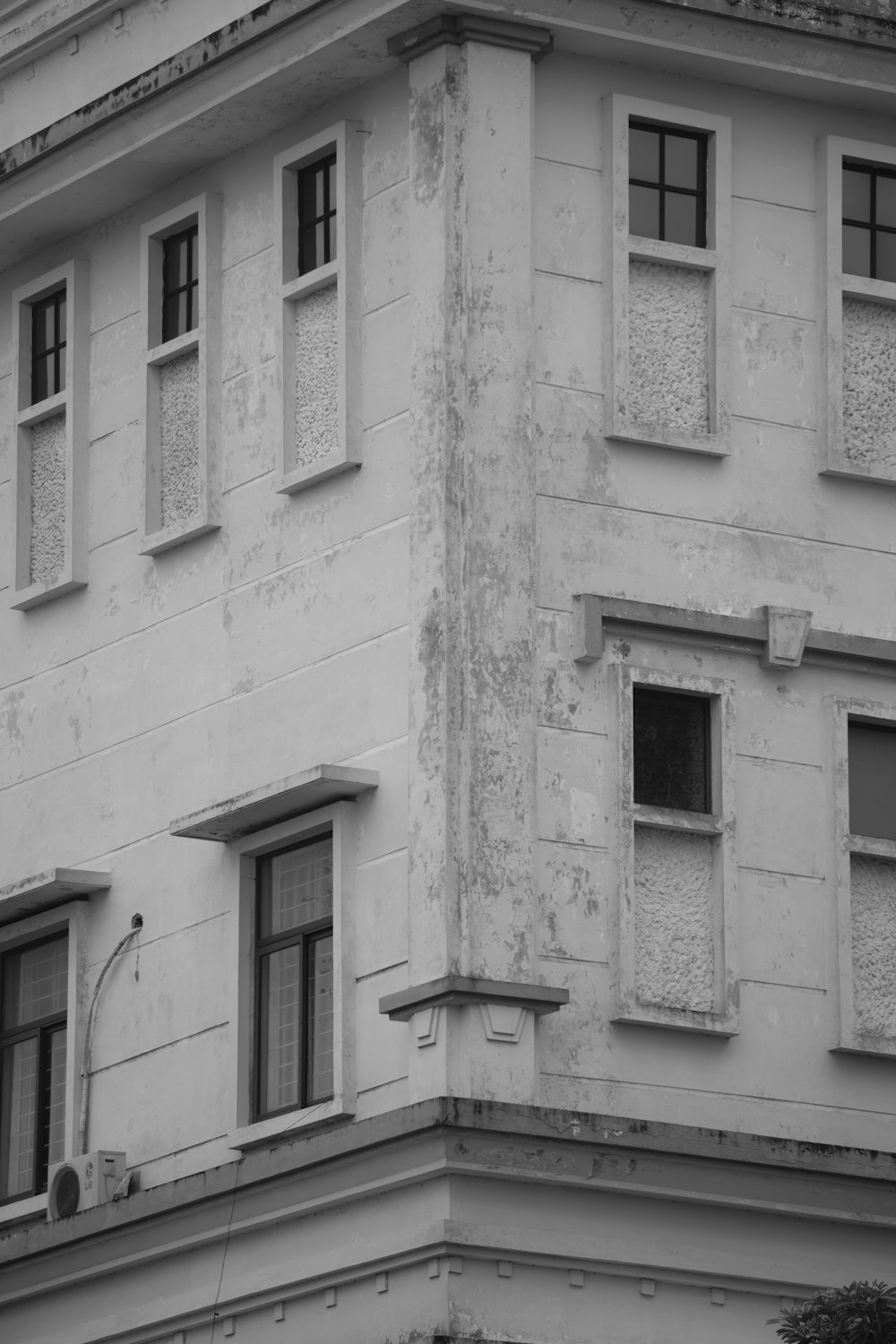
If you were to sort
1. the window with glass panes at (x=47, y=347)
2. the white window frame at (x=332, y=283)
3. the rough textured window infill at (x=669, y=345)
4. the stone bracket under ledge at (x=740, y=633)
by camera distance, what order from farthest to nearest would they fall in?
the window with glass panes at (x=47, y=347) → the white window frame at (x=332, y=283) → the rough textured window infill at (x=669, y=345) → the stone bracket under ledge at (x=740, y=633)

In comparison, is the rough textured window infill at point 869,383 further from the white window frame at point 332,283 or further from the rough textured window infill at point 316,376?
the rough textured window infill at point 316,376

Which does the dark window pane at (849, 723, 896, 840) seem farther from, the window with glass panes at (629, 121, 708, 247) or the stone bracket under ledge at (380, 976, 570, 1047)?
the window with glass panes at (629, 121, 708, 247)

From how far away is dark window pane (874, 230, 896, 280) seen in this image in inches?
1022

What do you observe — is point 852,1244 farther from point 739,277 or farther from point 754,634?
point 739,277

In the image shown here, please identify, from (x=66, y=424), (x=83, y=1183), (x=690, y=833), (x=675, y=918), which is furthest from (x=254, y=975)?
(x=66, y=424)

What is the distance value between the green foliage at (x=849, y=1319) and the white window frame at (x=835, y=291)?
20.7 ft

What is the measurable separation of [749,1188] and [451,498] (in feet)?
15.5

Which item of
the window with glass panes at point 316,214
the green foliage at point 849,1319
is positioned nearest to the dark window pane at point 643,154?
the window with glass panes at point 316,214

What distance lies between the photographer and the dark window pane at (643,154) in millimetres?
25234

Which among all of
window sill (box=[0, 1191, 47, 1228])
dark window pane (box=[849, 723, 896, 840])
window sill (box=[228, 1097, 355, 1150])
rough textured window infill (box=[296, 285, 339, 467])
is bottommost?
window sill (box=[0, 1191, 47, 1228])

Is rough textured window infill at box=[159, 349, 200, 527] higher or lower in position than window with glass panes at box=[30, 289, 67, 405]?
lower

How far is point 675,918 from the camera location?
23969 mm

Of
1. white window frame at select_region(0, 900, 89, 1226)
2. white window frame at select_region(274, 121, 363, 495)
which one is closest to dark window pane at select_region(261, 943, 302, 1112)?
white window frame at select_region(0, 900, 89, 1226)

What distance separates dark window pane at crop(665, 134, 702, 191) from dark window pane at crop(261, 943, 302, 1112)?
5.78m
